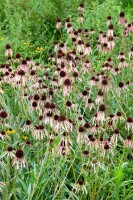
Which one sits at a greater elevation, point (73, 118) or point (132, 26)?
point (132, 26)

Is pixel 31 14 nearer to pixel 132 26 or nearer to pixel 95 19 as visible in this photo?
pixel 95 19

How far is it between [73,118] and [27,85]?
69cm

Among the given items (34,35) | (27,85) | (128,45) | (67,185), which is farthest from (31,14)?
(67,185)

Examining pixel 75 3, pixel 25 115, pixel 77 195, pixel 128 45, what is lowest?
pixel 77 195

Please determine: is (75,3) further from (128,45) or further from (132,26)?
(132,26)

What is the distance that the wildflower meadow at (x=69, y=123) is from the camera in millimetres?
2805

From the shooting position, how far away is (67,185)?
310cm

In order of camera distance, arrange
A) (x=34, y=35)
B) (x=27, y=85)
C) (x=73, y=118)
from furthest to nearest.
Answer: (x=34, y=35), (x=27, y=85), (x=73, y=118)

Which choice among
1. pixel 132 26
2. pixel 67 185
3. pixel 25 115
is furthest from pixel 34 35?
pixel 67 185

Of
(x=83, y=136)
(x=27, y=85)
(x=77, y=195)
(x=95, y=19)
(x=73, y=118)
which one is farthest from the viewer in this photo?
(x=95, y=19)

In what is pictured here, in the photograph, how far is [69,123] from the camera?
106 inches

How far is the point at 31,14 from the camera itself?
6270mm

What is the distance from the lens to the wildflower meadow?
9.20 feet

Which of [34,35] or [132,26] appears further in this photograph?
[34,35]
